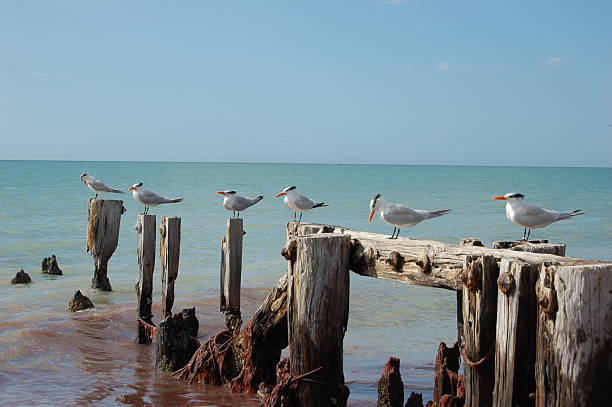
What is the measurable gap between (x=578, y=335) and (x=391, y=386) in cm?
265

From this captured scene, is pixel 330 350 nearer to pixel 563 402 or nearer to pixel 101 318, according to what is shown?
pixel 563 402

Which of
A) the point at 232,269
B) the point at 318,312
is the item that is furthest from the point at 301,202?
the point at 318,312

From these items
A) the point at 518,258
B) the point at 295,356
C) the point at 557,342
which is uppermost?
the point at 518,258

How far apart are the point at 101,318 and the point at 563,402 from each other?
28.7 feet

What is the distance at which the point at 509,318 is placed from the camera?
4.66 metres

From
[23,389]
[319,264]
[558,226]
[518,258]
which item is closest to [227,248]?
[23,389]

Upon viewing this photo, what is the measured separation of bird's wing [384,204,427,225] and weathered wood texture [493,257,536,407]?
3098 mm

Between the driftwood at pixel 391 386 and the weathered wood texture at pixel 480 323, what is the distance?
1.52 m

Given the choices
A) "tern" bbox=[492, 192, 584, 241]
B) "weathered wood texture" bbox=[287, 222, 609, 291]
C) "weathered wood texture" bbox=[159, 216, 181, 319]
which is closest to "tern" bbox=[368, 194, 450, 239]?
"tern" bbox=[492, 192, 584, 241]

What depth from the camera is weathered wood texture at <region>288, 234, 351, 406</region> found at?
6098mm

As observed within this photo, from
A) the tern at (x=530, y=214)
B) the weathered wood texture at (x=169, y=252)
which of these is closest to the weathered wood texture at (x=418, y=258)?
the tern at (x=530, y=214)

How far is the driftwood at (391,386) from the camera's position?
6.60m

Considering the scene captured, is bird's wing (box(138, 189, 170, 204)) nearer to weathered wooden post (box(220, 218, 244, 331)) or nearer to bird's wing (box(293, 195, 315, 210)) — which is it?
bird's wing (box(293, 195, 315, 210))

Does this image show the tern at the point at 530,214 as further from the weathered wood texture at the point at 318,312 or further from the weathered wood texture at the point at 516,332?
the weathered wood texture at the point at 516,332
